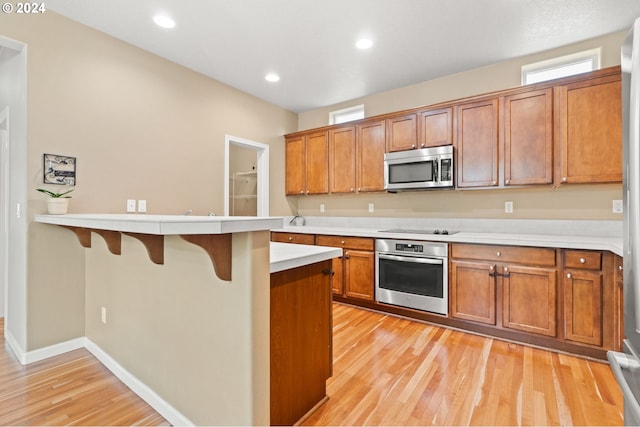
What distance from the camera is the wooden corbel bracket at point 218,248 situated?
1234mm

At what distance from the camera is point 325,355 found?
1756mm

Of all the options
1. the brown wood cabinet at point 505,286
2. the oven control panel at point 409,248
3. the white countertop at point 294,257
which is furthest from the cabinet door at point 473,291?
the white countertop at point 294,257

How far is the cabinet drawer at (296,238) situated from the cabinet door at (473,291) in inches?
68.2

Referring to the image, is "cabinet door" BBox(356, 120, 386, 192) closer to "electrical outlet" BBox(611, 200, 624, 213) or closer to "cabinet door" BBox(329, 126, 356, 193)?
"cabinet door" BBox(329, 126, 356, 193)

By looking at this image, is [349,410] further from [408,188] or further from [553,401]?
[408,188]

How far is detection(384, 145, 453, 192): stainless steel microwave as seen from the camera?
10.6 feet

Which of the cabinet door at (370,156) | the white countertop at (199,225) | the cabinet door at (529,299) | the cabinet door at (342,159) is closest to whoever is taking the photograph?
the white countertop at (199,225)

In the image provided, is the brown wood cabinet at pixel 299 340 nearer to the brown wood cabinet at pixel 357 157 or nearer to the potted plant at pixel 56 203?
the potted plant at pixel 56 203

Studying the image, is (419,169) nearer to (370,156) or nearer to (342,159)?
(370,156)

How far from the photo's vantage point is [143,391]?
1820 mm

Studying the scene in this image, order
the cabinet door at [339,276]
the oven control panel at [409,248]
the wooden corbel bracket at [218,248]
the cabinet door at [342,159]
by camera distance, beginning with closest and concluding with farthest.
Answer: the wooden corbel bracket at [218,248], the oven control panel at [409,248], the cabinet door at [339,276], the cabinet door at [342,159]

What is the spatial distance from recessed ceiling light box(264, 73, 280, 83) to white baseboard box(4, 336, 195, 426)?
3.21 metres

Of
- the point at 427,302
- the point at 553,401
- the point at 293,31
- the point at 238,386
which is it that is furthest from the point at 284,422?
the point at 293,31

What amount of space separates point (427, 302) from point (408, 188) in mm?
1300
